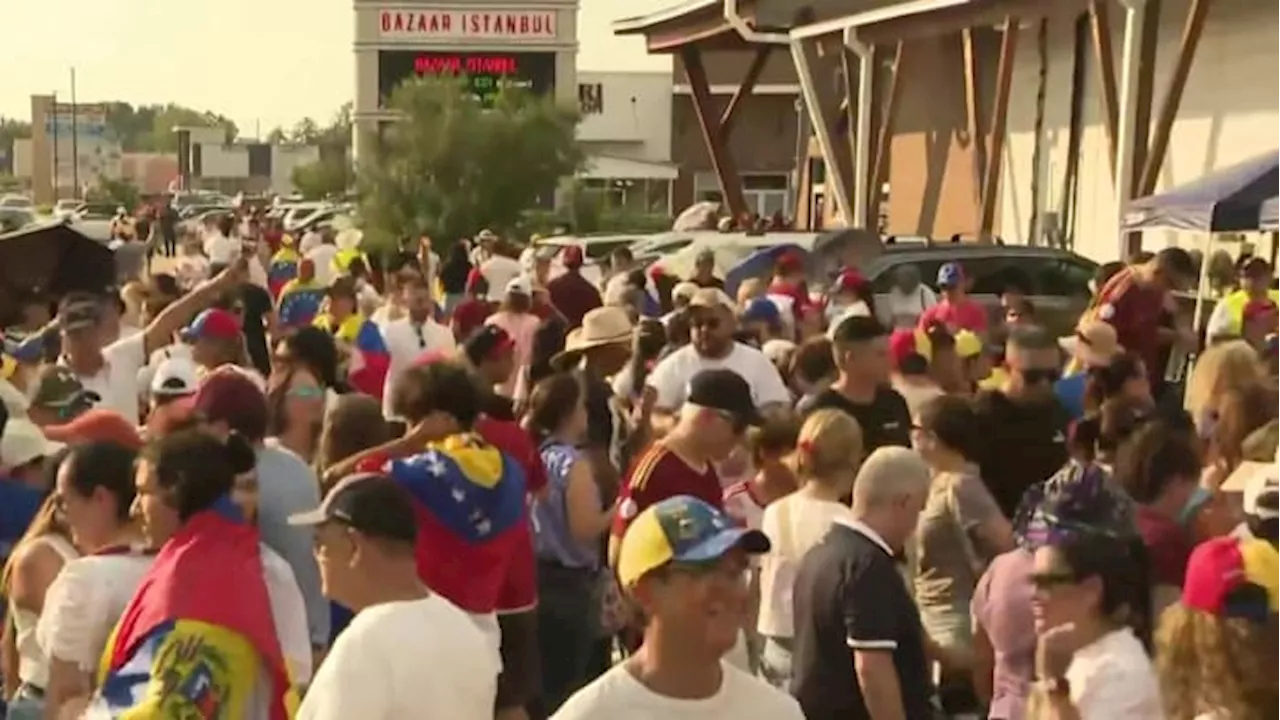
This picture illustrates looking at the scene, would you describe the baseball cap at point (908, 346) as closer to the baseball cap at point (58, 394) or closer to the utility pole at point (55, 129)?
Answer: the baseball cap at point (58, 394)

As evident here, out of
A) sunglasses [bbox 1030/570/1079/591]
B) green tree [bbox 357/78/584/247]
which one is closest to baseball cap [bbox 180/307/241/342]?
sunglasses [bbox 1030/570/1079/591]

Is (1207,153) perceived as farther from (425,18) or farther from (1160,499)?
(425,18)

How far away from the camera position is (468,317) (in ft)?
44.1

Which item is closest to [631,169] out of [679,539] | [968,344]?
[968,344]

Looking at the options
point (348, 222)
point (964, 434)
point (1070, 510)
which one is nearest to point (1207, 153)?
point (348, 222)

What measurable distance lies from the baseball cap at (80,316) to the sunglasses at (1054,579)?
6.09 meters

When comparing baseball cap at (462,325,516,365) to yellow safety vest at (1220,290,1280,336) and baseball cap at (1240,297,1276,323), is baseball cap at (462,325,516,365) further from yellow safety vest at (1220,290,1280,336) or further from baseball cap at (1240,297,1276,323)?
yellow safety vest at (1220,290,1280,336)

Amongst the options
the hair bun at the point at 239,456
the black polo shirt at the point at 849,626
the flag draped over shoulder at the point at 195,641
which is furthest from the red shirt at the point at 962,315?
the flag draped over shoulder at the point at 195,641

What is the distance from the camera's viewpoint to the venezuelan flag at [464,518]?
22.1 ft

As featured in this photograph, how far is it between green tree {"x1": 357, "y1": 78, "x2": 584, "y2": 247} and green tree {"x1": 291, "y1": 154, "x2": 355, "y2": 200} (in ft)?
67.0

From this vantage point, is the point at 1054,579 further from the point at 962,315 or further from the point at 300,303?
the point at 300,303

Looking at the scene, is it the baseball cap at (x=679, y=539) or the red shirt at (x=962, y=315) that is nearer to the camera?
the baseball cap at (x=679, y=539)

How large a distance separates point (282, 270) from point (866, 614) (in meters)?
15.4

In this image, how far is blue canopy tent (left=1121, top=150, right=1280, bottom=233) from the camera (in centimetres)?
1617
